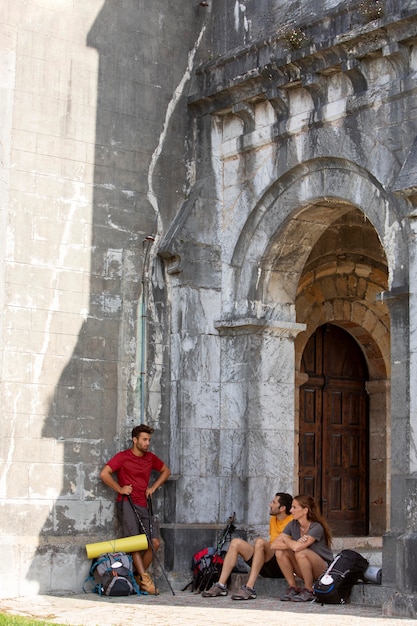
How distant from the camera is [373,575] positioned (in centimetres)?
1027

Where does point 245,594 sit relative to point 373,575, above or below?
below

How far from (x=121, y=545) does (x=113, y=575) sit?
13.9 inches

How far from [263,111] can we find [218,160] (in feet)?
2.71

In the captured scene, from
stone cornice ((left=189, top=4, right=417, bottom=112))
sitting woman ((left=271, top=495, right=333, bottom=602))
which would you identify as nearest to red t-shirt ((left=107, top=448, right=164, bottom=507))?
sitting woman ((left=271, top=495, right=333, bottom=602))

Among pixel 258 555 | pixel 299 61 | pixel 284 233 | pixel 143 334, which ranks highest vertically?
pixel 299 61

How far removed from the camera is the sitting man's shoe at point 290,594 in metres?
10.7

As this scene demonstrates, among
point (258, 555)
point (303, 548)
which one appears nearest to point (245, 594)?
point (258, 555)

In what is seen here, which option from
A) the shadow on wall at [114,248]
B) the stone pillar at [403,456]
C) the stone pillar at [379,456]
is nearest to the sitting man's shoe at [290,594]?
the stone pillar at [403,456]

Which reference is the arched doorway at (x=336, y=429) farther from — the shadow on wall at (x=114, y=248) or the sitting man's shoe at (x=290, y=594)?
the sitting man's shoe at (x=290, y=594)

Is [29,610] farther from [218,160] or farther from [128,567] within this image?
[218,160]

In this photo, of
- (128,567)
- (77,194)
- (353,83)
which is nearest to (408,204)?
(353,83)

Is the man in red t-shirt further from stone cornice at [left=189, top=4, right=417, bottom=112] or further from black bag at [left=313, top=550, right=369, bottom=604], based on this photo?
stone cornice at [left=189, top=4, right=417, bottom=112]

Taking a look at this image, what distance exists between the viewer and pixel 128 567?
11492 mm

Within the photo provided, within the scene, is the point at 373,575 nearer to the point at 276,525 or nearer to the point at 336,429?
the point at 276,525
